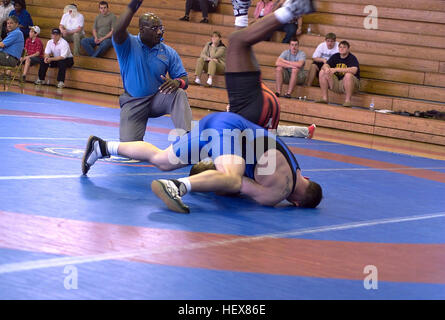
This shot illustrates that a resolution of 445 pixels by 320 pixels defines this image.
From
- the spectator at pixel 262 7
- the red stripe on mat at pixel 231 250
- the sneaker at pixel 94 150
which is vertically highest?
the spectator at pixel 262 7

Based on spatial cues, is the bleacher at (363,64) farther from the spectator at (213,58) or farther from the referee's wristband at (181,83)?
the referee's wristband at (181,83)

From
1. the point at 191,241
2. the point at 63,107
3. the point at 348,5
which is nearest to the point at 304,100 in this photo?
the point at 348,5

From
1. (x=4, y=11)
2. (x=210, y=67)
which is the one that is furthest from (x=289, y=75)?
(x=4, y=11)

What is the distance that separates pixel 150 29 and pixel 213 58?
6592 mm

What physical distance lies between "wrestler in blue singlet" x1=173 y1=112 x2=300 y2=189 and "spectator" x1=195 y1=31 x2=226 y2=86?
794 cm

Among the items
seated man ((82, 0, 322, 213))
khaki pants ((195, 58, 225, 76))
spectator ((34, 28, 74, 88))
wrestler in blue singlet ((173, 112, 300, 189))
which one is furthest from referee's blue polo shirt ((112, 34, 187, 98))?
spectator ((34, 28, 74, 88))

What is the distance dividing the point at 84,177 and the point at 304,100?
23.6 feet

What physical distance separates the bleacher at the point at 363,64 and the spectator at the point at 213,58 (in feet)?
0.81

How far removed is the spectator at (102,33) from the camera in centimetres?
1363

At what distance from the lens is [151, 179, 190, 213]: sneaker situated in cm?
371

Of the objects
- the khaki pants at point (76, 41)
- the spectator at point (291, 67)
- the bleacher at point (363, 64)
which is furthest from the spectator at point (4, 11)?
the spectator at point (291, 67)

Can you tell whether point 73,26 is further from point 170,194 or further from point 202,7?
point 170,194

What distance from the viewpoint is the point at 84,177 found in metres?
4.48

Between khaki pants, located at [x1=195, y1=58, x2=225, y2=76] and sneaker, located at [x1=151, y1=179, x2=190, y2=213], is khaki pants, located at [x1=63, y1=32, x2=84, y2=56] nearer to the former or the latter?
khaki pants, located at [x1=195, y1=58, x2=225, y2=76]
